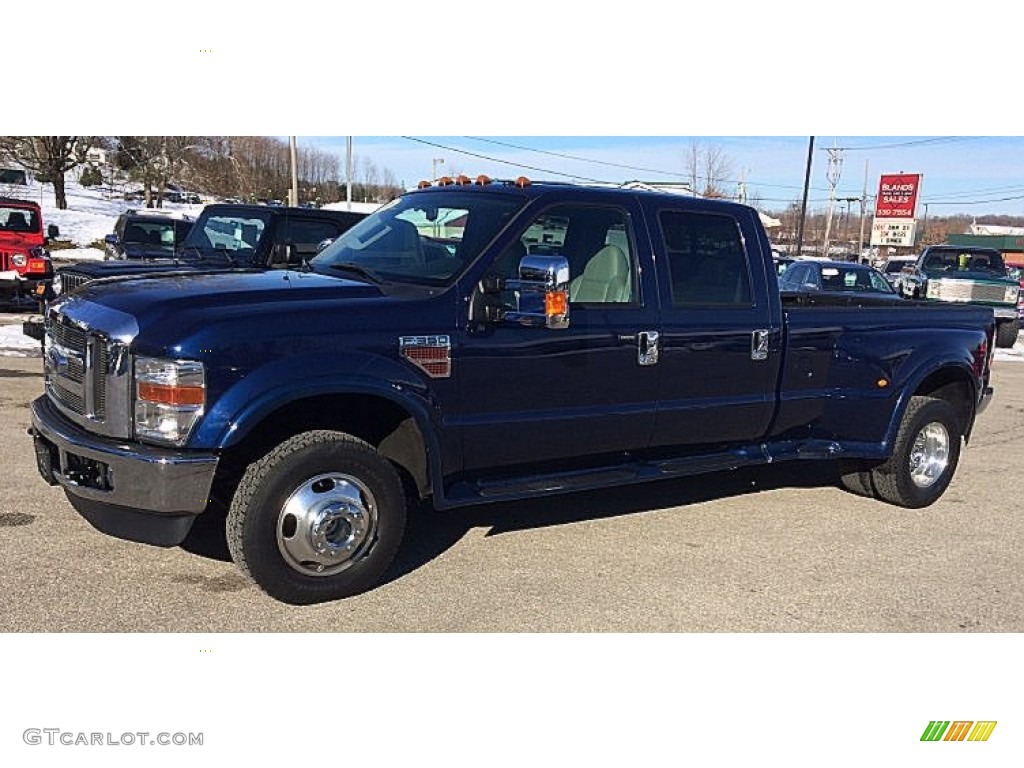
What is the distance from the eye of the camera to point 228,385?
373cm

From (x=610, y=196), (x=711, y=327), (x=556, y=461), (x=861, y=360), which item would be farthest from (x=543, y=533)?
(x=861, y=360)

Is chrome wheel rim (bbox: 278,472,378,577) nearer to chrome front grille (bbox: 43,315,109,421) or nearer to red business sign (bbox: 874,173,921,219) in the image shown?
chrome front grille (bbox: 43,315,109,421)

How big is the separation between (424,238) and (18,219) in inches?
543

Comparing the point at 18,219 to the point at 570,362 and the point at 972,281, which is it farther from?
the point at 972,281

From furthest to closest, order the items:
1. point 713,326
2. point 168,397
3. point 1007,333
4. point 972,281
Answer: point 972,281 < point 1007,333 < point 713,326 < point 168,397

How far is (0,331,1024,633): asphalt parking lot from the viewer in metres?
3.98

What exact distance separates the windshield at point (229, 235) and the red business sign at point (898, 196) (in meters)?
52.8

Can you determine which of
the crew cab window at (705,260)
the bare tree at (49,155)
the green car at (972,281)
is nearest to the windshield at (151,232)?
the crew cab window at (705,260)

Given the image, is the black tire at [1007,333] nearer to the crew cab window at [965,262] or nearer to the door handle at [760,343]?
the crew cab window at [965,262]

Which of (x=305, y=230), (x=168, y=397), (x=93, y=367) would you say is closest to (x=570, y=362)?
(x=168, y=397)

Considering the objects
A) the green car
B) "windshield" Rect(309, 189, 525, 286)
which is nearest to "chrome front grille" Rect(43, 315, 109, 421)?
"windshield" Rect(309, 189, 525, 286)

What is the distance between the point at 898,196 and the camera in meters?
57.0

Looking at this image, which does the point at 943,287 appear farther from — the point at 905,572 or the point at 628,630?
the point at 628,630

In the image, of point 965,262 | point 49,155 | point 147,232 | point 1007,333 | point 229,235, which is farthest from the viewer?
point 49,155
